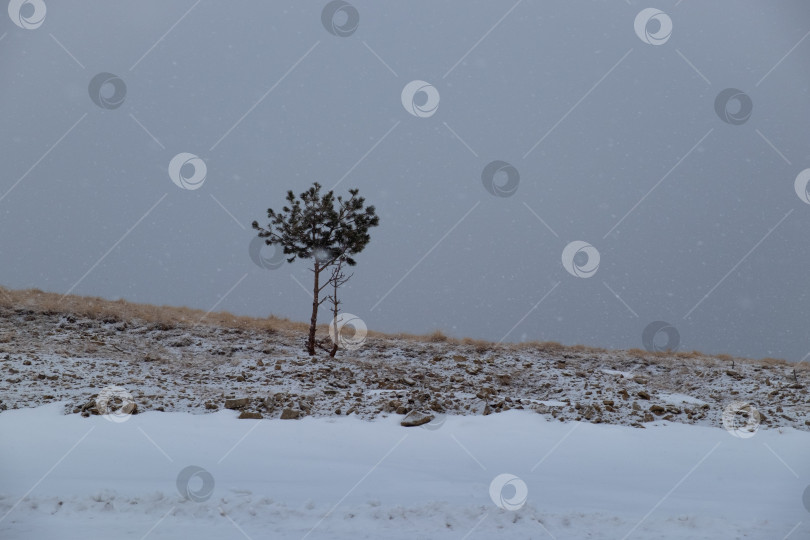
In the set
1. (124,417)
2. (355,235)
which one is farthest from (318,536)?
(355,235)

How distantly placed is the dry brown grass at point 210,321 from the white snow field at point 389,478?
1037cm

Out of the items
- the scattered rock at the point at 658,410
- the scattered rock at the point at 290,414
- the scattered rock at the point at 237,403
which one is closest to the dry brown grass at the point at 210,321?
the scattered rock at the point at 658,410

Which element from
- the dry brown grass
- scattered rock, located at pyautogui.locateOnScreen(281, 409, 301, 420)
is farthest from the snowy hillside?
the dry brown grass

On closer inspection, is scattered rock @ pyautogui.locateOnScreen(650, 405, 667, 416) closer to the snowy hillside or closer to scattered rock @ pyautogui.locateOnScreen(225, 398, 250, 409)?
the snowy hillside

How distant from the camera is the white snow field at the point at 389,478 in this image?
22.1ft

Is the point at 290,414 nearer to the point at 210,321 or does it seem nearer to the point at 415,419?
the point at 415,419

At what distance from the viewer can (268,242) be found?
20.0 m

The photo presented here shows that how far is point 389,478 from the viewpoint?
8.66 meters

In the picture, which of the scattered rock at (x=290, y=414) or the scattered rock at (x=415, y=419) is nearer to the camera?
the scattered rock at (x=415, y=419)

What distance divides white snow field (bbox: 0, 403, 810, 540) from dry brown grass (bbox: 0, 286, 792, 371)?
10366 millimetres

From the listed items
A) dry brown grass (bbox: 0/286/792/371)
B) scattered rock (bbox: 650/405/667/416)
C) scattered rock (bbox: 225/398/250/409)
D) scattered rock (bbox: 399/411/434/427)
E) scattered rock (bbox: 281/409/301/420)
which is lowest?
scattered rock (bbox: 650/405/667/416)

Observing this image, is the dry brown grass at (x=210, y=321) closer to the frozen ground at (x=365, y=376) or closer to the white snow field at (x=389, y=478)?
the frozen ground at (x=365, y=376)

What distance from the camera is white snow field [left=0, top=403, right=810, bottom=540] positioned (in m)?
6.74

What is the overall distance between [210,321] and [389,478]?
60.1ft
